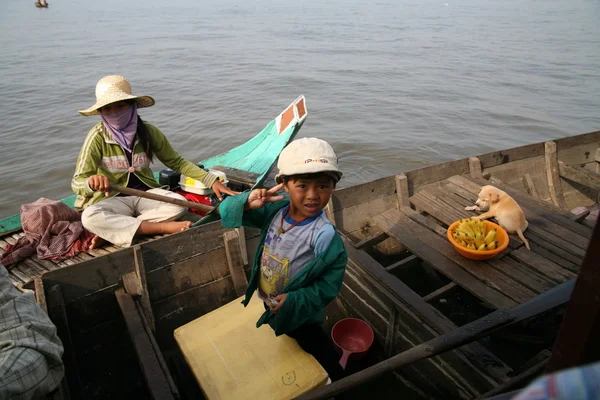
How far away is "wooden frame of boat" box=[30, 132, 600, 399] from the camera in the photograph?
2.61 meters

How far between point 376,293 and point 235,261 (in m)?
1.21

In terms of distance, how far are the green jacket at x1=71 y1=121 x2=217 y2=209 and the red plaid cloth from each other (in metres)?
0.23

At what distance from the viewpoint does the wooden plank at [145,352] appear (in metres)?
2.22

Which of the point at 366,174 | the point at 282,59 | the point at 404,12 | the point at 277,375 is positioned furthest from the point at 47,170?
the point at 404,12

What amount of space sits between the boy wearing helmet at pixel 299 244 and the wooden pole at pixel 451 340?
40 cm

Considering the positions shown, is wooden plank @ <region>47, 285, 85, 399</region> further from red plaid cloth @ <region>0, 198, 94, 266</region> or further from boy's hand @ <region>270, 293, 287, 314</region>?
boy's hand @ <region>270, 293, 287, 314</region>

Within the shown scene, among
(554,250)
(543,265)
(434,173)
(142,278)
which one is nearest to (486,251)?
(543,265)

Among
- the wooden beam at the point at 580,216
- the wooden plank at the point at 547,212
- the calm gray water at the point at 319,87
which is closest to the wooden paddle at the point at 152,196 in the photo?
the wooden plank at the point at 547,212

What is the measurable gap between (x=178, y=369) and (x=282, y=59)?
1663cm

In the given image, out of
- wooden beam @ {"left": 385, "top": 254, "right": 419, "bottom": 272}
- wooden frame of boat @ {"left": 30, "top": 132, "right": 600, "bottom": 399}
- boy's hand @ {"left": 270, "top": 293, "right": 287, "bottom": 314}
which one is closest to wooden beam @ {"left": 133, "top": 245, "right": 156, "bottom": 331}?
wooden frame of boat @ {"left": 30, "top": 132, "right": 600, "bottom": 399}

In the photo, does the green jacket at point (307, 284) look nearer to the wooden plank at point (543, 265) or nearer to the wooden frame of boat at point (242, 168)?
the wooden frame of boat at point (242, 168)

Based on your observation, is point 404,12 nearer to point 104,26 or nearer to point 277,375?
point 104,26

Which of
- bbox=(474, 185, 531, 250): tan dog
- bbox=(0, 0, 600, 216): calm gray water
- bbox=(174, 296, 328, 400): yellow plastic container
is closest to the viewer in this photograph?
bbox=(174, 296, 328, 400): yellow plastic container

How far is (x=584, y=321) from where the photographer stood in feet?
2.68
